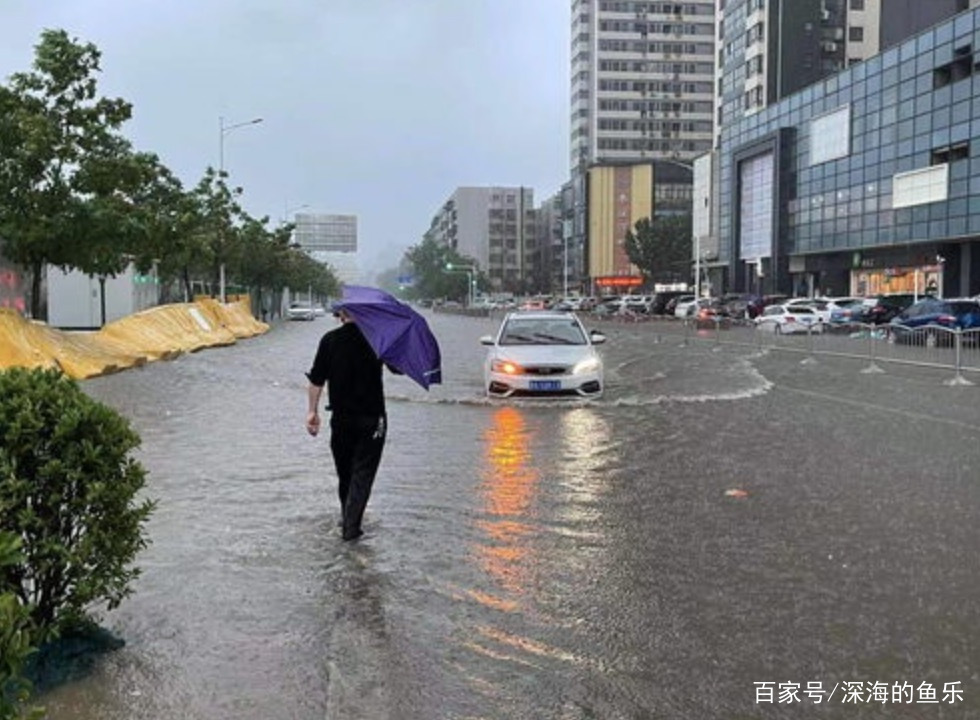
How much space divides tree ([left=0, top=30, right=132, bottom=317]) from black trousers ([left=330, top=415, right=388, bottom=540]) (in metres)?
18.8

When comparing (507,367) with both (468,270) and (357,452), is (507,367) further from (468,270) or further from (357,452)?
(468,270)

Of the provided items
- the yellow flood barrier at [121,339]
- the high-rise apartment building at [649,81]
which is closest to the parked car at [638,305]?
the yellow flood barrier at [121,339]

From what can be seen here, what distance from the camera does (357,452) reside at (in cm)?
678

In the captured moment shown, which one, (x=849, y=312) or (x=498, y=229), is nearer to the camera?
(x=849, y=312)

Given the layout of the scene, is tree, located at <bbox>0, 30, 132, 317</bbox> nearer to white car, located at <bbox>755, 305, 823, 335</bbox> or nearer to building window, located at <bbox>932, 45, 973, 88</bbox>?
white car, located at <bbox>755, 305, 823, 335</bbox>

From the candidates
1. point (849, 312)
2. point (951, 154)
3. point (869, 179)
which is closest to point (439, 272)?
point (869, 179)

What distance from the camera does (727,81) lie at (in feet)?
330

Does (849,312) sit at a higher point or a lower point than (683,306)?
higher

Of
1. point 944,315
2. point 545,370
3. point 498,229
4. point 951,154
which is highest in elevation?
point 498,229

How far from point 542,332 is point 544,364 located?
4.72 feet

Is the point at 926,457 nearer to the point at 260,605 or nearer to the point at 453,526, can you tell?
the point at 453,526

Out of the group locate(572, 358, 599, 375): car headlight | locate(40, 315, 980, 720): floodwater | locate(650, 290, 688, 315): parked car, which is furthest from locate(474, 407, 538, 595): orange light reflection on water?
locate(650, 290, 688, 315): parked car

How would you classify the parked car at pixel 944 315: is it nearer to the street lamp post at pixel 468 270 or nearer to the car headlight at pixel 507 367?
the car headlight at pixel 507 367

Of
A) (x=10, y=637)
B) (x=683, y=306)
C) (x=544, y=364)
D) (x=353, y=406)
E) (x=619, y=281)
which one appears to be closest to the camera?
(x=10, y=637)
